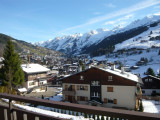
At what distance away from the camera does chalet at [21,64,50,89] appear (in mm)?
40219

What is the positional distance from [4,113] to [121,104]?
80.7 feet

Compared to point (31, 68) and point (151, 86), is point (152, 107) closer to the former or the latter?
point (151, 86)

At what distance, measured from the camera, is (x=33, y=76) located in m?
41.5

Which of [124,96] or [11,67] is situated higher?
[11,67]

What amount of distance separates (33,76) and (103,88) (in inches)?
880

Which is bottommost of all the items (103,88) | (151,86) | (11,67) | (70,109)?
(151,86)

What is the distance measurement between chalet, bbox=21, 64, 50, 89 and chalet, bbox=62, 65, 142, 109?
47.3 ft

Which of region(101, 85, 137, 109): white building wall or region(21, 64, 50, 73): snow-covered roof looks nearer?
region(101, 85, 137, 109): white building wall

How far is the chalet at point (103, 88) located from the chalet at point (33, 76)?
14.4 meters

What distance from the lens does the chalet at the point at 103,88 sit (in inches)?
983

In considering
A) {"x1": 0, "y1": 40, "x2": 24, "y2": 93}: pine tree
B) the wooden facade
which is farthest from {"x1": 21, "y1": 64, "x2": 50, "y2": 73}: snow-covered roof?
the wooden facade

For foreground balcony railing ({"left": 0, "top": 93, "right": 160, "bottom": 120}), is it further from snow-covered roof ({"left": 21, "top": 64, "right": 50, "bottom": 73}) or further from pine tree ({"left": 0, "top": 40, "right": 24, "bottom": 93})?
snow-covered roof ({"left": 21, "top": 64, "right": 50, "bottom": 73})

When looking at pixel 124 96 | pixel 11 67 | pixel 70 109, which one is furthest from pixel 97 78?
pixel 70 109

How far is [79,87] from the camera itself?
95.0 feet
